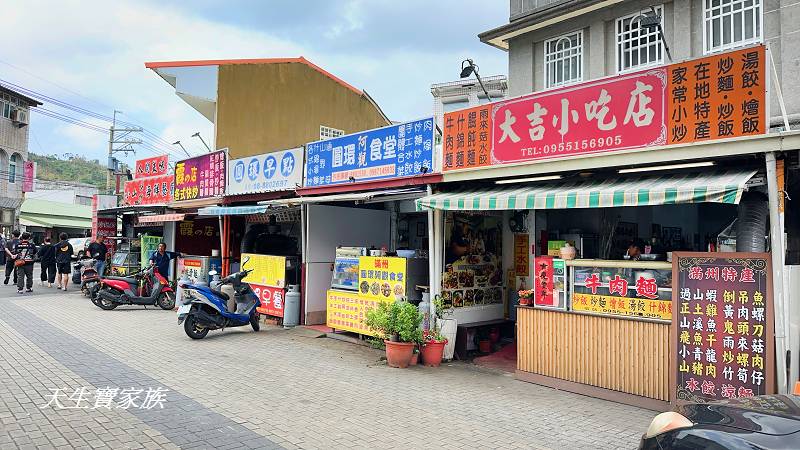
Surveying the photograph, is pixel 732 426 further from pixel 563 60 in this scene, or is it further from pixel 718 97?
pixel 563 60

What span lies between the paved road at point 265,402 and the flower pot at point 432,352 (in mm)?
175

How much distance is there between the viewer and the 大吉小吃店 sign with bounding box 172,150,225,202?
1336cm

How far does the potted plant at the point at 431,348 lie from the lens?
816 cm

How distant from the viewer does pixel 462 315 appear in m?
9.02

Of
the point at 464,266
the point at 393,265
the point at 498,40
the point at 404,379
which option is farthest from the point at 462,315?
the point at 498,40

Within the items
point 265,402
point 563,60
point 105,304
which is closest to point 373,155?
point 265,402

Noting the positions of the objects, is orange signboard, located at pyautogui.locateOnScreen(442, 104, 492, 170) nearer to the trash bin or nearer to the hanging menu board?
the hanging menu board

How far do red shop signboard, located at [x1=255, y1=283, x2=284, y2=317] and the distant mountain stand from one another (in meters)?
53.7

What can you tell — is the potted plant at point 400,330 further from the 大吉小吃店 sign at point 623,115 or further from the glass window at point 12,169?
the glass window at point 12,169

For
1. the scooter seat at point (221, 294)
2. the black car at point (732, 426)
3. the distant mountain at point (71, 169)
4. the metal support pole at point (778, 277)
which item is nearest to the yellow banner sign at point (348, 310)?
the scooter seat at point (221, 294)

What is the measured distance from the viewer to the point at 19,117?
33875 millimetres

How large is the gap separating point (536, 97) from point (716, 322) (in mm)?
3489

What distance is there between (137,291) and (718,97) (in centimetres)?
1285

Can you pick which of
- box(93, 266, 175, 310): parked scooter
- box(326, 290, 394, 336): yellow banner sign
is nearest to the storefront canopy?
box(326, 290, 394, 336): yellow banner sign
